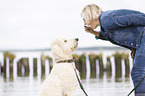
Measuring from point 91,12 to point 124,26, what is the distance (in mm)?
434

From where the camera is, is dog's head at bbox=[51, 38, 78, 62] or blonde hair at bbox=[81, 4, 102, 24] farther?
dog's head at bbox=[51, 38, 78, 62]

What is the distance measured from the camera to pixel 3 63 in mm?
24516

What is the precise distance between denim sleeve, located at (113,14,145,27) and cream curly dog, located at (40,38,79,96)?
1619 millimetres

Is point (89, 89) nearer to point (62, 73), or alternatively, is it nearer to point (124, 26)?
point (62, 73)

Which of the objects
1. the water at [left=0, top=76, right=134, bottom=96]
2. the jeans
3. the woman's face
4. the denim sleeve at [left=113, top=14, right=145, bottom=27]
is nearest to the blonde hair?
the woman's face

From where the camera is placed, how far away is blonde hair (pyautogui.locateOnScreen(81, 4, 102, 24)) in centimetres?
357

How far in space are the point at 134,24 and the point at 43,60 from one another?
75.4 feet

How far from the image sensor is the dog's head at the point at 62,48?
16.0 ft

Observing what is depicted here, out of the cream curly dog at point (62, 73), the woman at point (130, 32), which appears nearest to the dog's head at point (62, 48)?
the cream curly dog at point (62, 73)

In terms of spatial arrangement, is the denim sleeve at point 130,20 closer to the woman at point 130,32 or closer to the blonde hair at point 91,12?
the woman at point 130,32

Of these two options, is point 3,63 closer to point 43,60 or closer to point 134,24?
point 43,60

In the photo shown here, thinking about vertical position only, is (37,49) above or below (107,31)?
below

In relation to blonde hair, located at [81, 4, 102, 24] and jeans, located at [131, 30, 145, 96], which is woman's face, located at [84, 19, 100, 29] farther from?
jeans, located at [131, 30, 145, 96]

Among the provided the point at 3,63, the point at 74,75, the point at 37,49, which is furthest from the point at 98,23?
the point at 37,49
